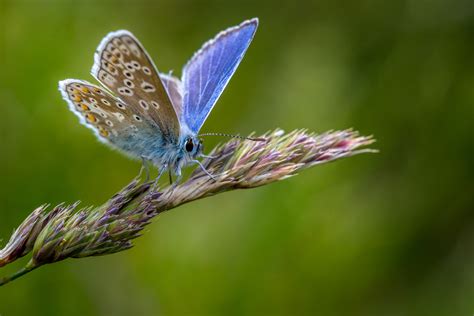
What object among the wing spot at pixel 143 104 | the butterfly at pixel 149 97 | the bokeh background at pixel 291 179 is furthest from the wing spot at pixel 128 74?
the bokeh background at pixel 291 179

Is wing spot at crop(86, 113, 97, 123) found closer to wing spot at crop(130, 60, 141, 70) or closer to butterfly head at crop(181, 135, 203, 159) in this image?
wing spot at crop(130, 60, 141, 70)

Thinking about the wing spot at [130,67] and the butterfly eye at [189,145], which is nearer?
the wing spot at [130,67]

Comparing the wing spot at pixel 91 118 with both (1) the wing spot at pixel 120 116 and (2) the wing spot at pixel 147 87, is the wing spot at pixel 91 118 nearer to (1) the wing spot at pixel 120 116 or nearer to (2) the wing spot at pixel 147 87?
(1) the wing spot at pixel 120 116

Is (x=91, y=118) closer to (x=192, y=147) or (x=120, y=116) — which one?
(x=120, y=116)

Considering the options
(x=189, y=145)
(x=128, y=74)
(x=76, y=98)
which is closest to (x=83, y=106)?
(x=76, y=98)

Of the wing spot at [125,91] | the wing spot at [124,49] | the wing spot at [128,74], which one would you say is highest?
the wing spot at [124,49]
